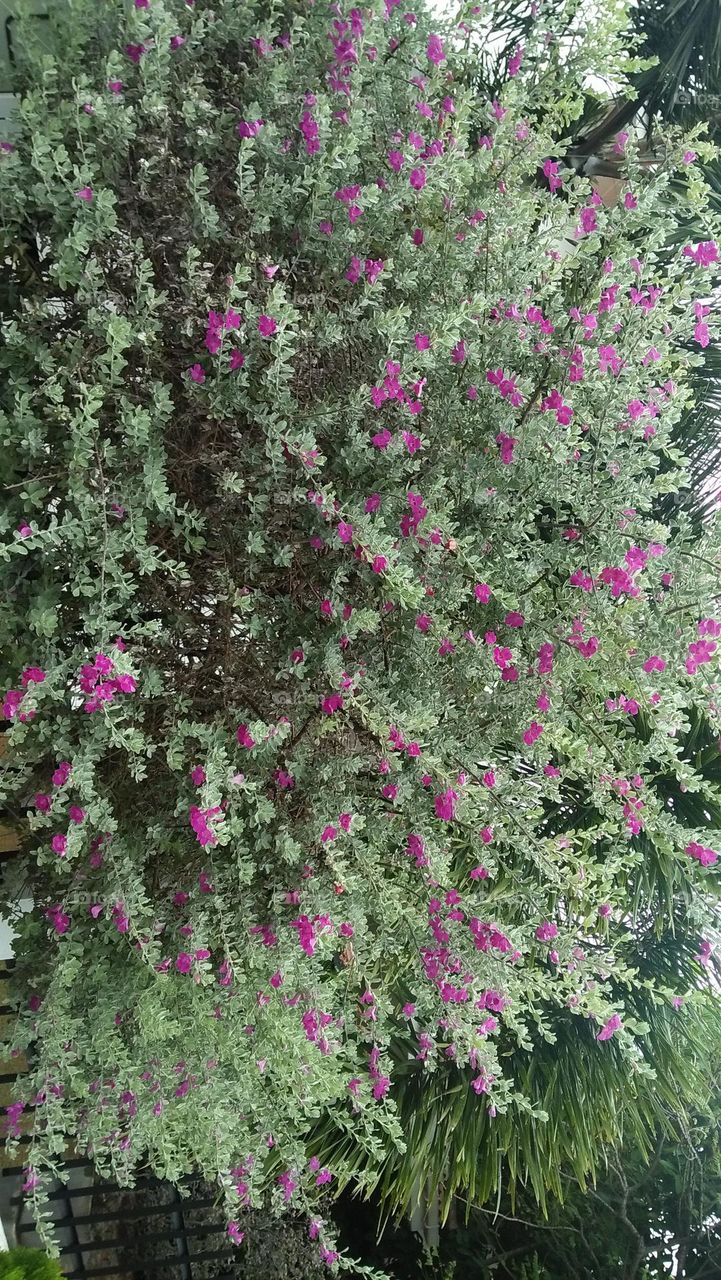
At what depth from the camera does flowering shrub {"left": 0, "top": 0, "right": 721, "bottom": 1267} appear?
1.37 m

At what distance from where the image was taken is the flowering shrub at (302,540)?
137 centimetres

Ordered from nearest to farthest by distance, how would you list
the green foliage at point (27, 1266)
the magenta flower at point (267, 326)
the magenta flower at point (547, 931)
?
the magenta flower at point (267, 326) < the green foliage at point (27, 1266) < the magenta flower at point (547, 931)

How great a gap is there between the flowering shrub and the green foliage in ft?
0.43

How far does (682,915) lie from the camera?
2.56 metres

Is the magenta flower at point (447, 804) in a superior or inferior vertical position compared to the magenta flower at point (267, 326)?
inferior

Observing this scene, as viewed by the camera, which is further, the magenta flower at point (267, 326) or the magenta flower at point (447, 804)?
the magenta flower at point (447, 804)

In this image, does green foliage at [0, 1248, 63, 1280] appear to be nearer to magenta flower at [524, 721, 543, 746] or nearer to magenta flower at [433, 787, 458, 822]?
magenta flower at [433, 787, 458, 822]

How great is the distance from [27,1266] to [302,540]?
1.37 metres

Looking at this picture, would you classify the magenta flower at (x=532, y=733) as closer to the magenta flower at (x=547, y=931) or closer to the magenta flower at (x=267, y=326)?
the magenta flower at (x=547, y=931)

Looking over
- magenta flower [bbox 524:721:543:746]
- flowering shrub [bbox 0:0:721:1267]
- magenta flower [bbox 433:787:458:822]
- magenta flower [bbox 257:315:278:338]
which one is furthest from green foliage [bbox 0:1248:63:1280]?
magenta flower [bbox 257:315:278:338]

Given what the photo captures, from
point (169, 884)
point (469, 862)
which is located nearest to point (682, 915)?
point (469, 862)

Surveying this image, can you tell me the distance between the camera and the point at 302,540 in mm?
1564

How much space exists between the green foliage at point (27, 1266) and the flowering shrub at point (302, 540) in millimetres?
Result: 131

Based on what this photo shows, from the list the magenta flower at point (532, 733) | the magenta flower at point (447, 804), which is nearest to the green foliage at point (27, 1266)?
the magenta flower at point (447, 804)
